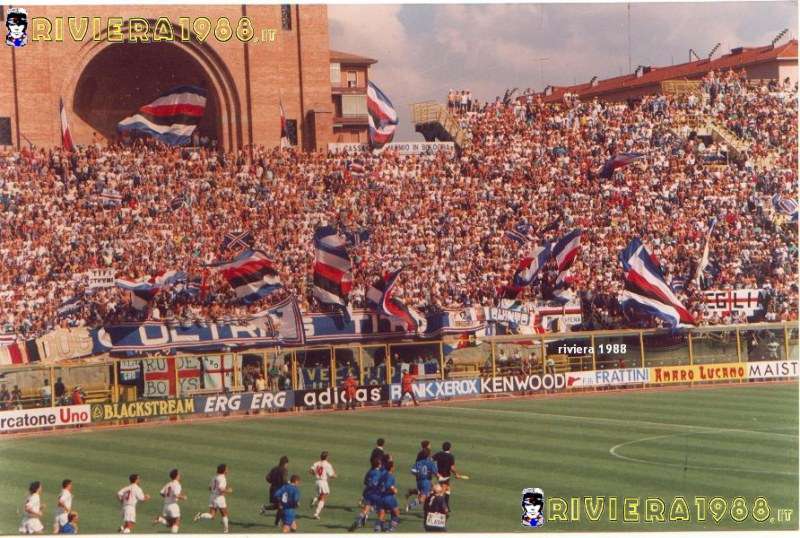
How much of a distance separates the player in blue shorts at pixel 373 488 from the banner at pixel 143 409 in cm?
1271

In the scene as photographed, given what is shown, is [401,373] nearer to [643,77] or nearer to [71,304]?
[71,304]

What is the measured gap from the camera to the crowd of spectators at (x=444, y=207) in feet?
123

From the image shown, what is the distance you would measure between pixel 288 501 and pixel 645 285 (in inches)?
753

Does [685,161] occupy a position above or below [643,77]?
below

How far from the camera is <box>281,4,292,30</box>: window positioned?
149 ft

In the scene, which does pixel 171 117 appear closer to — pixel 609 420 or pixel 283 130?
pixel 283 130

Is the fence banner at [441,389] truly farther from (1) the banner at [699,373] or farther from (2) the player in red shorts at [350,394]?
(1) the banner at [699,373]

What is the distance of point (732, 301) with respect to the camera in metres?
40.8

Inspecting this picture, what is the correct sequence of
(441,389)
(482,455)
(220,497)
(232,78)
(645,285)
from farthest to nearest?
(232,78) → (645,285) → (441,389) → (482,455) → (220,497)

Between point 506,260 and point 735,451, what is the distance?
53.2 ft

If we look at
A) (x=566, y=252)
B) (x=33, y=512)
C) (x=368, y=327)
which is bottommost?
(x=33, y=512)

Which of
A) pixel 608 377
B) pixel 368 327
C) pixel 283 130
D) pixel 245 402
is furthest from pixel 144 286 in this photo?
pixel 608 377

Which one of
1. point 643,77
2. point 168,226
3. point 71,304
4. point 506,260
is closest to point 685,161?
point 506,260

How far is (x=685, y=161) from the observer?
45.7 metres
